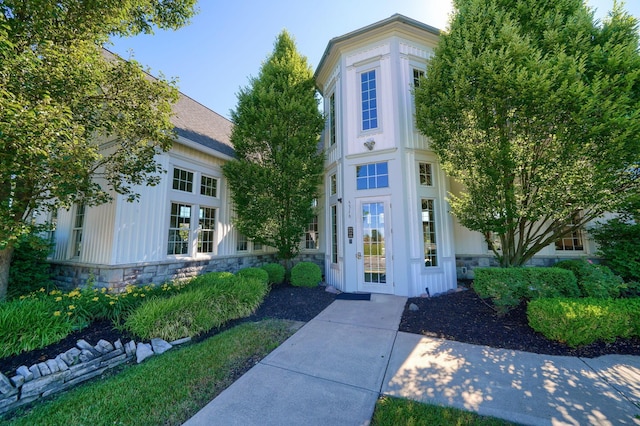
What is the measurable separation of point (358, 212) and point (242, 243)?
4.84 m

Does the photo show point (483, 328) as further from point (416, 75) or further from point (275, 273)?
point (416, 75)

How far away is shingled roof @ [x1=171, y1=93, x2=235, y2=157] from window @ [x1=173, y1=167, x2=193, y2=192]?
1062 mm

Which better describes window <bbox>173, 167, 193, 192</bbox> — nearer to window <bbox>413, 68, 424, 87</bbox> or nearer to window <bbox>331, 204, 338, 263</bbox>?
window <bbox>331, 204, 338, 263</bbox>

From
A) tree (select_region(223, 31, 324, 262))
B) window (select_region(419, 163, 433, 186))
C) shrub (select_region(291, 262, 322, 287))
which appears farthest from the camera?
tree (select_region(223, 31, 324, 262))

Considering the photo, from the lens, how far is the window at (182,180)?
740cm

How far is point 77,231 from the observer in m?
7.11

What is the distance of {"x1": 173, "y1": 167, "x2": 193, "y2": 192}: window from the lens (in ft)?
24.3

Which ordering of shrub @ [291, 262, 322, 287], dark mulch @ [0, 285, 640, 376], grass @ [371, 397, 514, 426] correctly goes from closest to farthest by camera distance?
grass @ [371, 397, 514, 426] < dark mulch @ [0, 285, 640, 376] < shrub @ [291, 262, 322, 287]

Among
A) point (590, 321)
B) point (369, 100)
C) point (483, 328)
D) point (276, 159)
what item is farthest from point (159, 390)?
point (369, 100)

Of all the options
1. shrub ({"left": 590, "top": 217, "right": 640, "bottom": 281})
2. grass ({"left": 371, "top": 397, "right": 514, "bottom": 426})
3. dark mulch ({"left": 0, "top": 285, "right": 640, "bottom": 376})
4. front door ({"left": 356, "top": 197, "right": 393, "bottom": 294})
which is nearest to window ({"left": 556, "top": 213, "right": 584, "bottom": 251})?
shrub ({"left": 590, "top": 217, "right": 640, "bottom": 281})

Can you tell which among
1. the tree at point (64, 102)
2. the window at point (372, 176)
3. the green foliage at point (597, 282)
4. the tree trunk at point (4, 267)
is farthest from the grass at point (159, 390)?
the green foliage at point (597, 282)

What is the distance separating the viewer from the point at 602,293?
439 cm

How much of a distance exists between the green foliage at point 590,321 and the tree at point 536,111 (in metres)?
1.90

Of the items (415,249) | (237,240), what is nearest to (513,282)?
(415,249)
